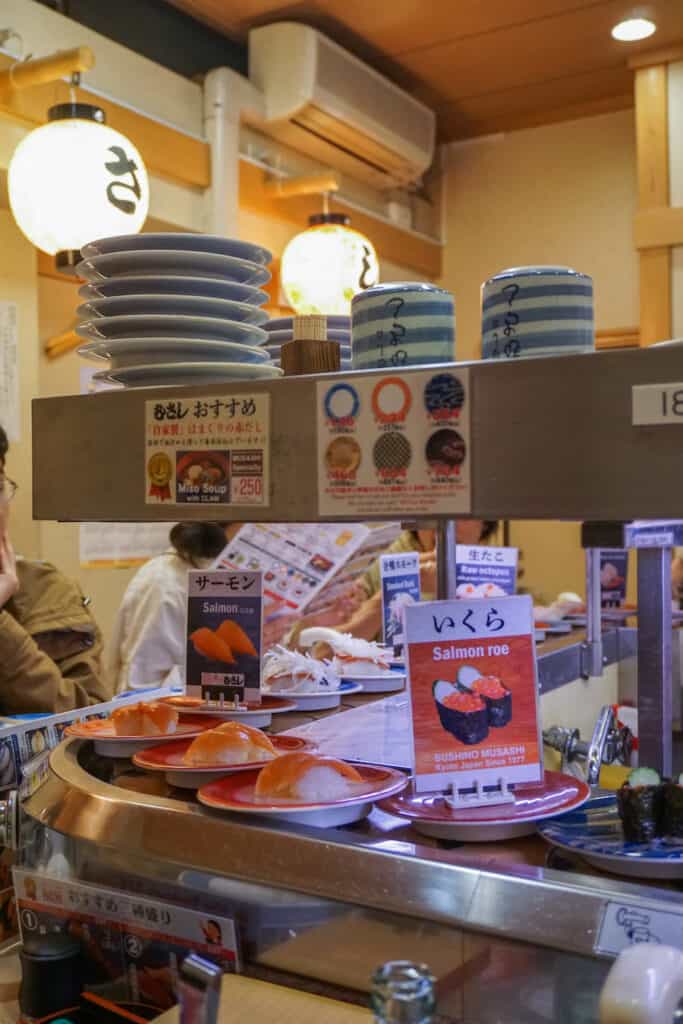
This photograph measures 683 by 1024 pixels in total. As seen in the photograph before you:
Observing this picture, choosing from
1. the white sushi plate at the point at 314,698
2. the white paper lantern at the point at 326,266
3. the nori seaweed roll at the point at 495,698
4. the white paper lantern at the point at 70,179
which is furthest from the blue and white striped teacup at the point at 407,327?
the white paper lantern at the point at 326,266

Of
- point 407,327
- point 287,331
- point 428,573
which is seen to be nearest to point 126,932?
point 407,327

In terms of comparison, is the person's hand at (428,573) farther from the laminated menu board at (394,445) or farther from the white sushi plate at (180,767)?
the laminated menu board at (394,445)

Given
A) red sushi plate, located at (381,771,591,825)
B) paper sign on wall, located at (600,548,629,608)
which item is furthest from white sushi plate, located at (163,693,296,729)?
paper sign on wall, located at (600,548,629,608)

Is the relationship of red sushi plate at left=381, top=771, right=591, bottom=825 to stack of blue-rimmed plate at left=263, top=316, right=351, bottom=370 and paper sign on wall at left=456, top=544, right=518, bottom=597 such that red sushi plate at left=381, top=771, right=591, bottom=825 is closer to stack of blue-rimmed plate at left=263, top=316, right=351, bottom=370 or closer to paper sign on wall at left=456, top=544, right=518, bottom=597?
stack of blue-rimmed plate at left=263, top=316, right=351, bottom=370

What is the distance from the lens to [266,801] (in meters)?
1.02

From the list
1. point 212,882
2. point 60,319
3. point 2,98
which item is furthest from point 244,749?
point 60,319

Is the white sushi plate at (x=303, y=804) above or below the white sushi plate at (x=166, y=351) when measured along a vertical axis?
below

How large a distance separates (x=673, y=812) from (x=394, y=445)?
42cm

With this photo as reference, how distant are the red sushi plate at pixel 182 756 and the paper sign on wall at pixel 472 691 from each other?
0.63 feet

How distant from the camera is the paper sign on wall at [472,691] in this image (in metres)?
1.01

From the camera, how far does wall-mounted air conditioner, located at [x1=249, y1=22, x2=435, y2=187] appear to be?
13.4 ft

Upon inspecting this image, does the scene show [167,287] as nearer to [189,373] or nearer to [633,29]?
[189,373]

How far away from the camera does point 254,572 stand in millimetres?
1392

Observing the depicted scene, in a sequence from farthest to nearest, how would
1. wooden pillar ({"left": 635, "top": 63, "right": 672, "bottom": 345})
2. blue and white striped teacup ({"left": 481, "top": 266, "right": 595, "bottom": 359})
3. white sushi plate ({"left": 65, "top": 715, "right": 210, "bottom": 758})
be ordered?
wooden pillar ({"left": 635, "top": 63, "right": 672, "bottom": 345}) < white sushi plate ({"left": 65, "top": 715, "right": 210, "bottom": 758}) < blue and white striped teacup ({"left": 481, "top": 266, "right": 595, "bottom": 359})
